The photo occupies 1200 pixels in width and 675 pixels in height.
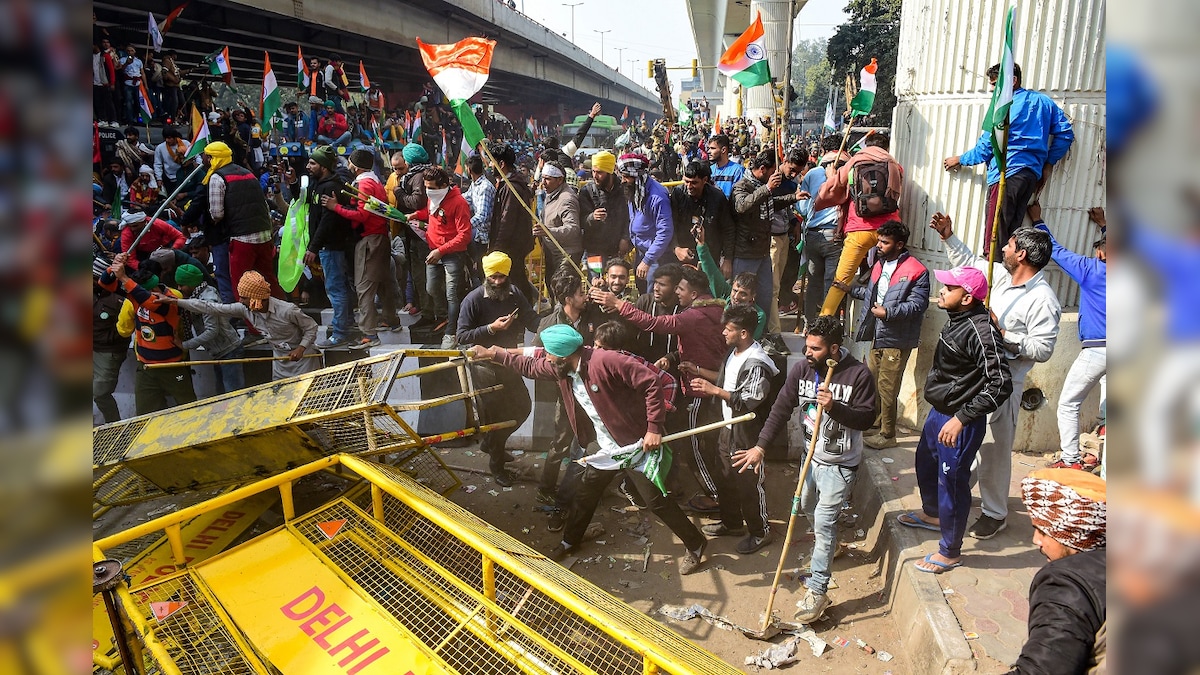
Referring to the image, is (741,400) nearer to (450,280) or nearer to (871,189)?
(871,189)

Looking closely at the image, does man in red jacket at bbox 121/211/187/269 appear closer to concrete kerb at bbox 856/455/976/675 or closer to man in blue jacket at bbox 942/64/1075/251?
concrete kerb at bbox 856/455/976/675

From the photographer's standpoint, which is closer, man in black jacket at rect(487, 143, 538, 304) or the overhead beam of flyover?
man in black jacket at rect(487, 143, 538, 304)

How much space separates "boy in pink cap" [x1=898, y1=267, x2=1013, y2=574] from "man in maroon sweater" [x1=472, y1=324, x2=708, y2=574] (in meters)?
1.52

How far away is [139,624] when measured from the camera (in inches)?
119

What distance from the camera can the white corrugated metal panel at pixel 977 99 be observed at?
18.4ft

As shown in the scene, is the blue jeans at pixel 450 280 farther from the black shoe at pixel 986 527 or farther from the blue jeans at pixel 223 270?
the black shoe at pixel 986 527

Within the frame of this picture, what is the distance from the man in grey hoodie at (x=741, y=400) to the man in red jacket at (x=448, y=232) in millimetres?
3100

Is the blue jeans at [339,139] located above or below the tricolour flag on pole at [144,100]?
below

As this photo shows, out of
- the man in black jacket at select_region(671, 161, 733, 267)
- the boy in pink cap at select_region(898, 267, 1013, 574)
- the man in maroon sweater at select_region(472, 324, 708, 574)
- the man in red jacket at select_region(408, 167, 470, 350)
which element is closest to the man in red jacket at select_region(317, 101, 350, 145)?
the man in red jacket at select_region(408, 167, 470, 350)

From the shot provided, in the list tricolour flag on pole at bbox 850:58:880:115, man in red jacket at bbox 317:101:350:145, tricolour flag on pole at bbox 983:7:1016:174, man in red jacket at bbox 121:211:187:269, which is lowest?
man in red jacket at bbox 121:211:187:269

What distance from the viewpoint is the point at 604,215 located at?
744cm

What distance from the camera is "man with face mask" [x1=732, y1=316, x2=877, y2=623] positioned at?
4.23 metres

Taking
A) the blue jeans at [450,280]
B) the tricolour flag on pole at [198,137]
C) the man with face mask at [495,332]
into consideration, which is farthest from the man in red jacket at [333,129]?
the man with face mask at [495,332]
